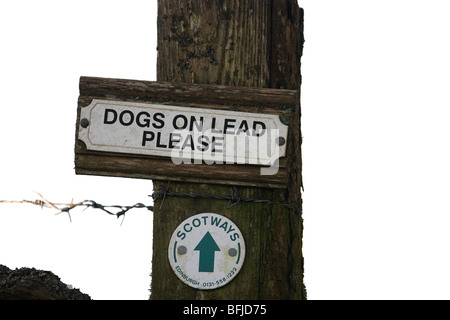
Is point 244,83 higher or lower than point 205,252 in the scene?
higher

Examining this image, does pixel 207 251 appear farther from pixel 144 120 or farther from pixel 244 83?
pixel 244 83

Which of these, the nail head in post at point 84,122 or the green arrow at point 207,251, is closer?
the green arrow at point 207,251

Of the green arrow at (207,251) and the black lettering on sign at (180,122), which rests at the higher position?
the black lettering on sign at (180,122)

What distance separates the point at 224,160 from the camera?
2.61 metres

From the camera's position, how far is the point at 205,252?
101 inches

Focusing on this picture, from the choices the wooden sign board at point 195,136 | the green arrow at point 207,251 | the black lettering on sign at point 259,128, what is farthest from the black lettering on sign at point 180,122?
the green arrow at point 207,251

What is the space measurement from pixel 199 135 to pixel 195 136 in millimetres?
16

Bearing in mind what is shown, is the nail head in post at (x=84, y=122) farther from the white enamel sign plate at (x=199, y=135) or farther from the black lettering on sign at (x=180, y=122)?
the black lettering on sign at (x=180, y=122)

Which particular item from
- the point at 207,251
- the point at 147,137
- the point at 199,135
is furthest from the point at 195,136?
the point at 207,251

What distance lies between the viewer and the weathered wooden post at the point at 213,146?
101 inches

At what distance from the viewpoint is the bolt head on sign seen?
2.56 m
